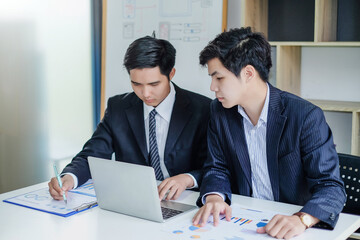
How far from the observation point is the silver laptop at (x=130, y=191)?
65.3 inches

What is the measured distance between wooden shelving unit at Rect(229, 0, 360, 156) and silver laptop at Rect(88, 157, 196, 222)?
1.37 meters

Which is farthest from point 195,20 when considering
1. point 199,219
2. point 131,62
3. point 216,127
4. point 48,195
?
point 199,219

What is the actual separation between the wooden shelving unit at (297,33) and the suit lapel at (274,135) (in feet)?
3.06

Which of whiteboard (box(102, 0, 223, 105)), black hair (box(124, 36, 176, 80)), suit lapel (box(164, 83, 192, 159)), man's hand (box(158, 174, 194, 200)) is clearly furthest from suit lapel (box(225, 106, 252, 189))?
whiteboard (box(102, 0, 223, 105))

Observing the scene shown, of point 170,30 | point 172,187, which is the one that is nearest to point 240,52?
point 172,187

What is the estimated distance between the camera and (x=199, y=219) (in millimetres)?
1672

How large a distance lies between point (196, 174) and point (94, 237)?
70 cm

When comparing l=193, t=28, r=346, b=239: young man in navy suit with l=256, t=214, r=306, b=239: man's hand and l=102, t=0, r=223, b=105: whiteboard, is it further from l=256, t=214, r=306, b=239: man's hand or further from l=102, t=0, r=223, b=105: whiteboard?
l=102, t=0, r=223, b=105: whiteboard

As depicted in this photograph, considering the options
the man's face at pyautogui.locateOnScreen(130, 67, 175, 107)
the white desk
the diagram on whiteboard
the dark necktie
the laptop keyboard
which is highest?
the diagram on whiteboard

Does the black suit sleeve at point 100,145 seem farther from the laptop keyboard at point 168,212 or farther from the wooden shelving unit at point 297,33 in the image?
the wooden shelving unit at point 297,33

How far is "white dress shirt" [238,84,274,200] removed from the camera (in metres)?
2.03

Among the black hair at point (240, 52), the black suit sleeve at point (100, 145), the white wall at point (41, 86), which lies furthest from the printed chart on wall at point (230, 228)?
the white wall at point (41, 86)

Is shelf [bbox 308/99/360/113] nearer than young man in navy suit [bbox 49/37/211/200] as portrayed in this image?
No

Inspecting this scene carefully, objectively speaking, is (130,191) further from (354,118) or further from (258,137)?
(354,118)
